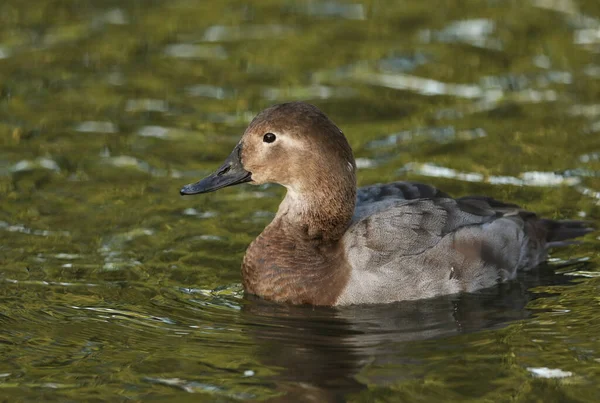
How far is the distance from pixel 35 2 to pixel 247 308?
854cm

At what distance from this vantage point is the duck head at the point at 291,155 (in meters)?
9.23

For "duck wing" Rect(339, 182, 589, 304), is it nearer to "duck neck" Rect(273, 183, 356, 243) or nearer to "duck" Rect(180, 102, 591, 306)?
"duck" Rect(180, 102, 591, 306)

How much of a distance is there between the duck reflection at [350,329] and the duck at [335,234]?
13cm

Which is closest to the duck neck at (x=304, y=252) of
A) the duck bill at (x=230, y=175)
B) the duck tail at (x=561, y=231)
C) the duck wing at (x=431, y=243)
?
the duck wing at (x=431, y=243)

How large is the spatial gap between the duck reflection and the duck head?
3.16 feet

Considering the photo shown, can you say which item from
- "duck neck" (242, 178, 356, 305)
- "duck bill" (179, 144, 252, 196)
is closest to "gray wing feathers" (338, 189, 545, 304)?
"duck neck" (242, 178, 356, 305)

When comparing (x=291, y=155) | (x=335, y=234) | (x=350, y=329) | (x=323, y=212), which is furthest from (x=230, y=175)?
(x=350, y=329)

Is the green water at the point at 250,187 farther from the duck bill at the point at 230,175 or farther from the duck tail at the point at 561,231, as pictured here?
the duck bill at the point at 230,175

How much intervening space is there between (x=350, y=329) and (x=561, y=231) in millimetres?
2437

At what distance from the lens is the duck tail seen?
10.1 meters

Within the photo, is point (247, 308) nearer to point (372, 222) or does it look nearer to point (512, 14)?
point (372, 222)

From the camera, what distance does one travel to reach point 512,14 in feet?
52.0

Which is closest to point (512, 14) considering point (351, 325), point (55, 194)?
point (55, 194)

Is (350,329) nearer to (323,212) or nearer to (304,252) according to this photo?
(304,252)
